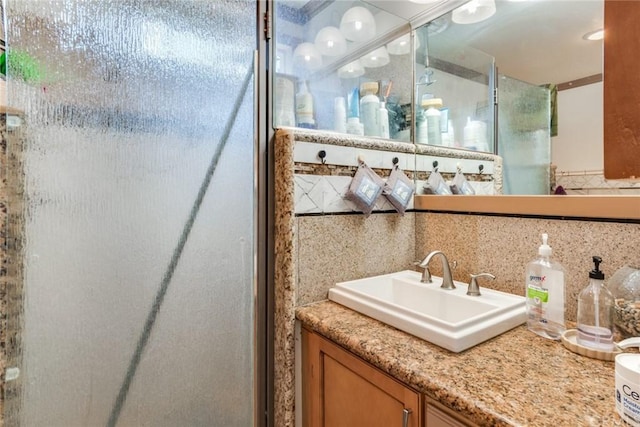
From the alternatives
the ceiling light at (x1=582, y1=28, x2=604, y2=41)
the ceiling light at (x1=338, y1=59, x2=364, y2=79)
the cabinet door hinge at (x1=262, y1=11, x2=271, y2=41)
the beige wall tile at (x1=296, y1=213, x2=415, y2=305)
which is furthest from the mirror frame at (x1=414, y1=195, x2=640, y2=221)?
the cabinet door hinge at (x1=262, y1=11, x2=271, y2=41)

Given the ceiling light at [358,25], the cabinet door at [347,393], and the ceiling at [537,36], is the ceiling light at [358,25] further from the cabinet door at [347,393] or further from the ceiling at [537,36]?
the cabinet door at [347,393]

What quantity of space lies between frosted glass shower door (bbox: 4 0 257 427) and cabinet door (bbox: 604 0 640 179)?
3.28ft

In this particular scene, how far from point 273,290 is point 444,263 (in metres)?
0.59

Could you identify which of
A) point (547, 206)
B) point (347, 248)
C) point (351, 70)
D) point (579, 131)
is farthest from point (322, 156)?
point (579, 131)

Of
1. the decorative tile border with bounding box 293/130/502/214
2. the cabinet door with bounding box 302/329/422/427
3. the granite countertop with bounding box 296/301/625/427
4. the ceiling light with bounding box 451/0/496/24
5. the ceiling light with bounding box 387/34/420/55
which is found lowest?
the cabinet door with bounding box 302/329/422/427

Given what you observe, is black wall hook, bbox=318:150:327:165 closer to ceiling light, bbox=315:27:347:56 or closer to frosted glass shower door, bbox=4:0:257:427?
frosted glass shower door, bbox=4:0:257:427

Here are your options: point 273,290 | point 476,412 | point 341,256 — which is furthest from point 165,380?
point 476,412

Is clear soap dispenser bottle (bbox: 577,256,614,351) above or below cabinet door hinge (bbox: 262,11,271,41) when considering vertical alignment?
below

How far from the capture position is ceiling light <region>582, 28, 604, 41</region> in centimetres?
97

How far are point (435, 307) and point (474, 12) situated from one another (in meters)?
1.22

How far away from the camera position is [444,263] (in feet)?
3.70

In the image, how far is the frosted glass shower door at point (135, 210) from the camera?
0.83 meters

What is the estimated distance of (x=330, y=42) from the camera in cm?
133

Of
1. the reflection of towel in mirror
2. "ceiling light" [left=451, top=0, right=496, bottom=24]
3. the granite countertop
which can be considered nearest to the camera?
the granite countertop
